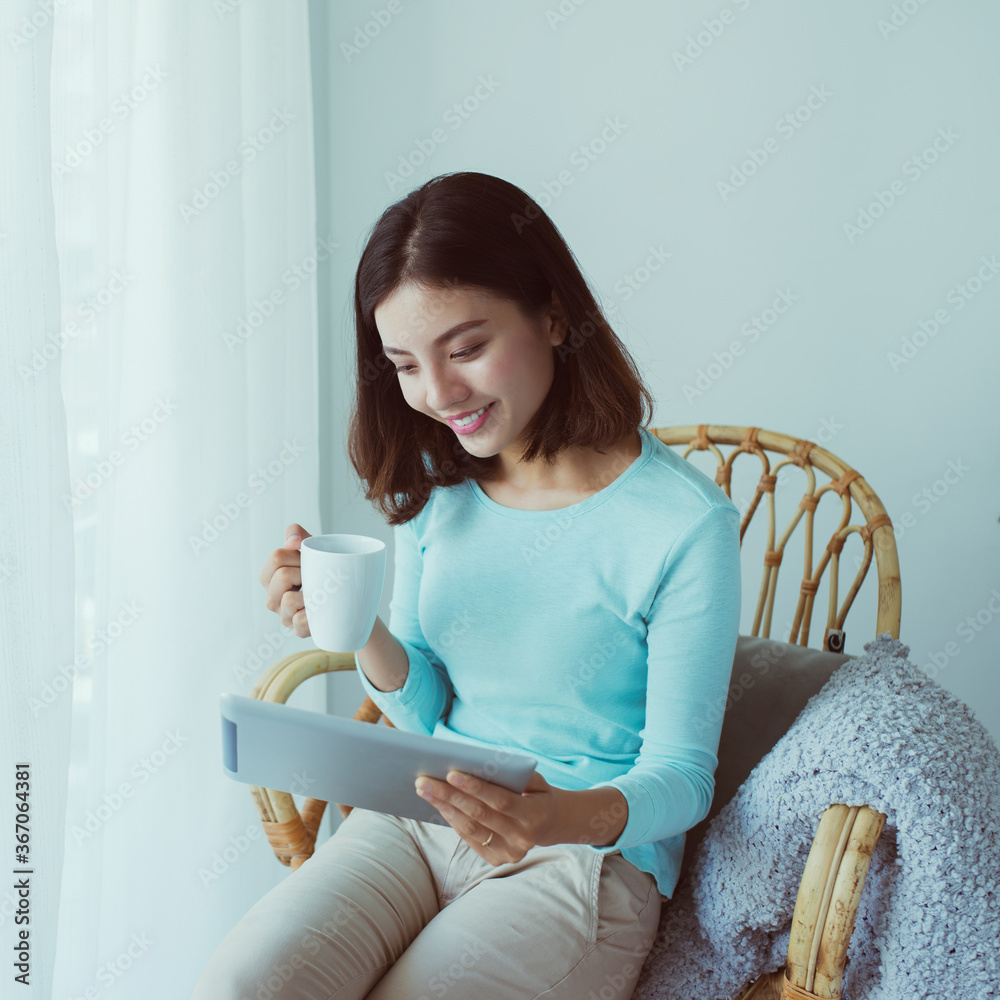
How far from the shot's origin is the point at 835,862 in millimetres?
752

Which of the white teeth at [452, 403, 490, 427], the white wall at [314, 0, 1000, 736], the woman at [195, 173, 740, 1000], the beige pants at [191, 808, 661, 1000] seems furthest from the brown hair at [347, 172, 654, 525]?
the white wall at [314, 0, 1000, 736]

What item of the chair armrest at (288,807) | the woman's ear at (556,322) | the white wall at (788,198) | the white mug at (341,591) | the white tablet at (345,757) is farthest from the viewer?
the white wall at (788,198)

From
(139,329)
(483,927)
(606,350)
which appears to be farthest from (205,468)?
(483,927)

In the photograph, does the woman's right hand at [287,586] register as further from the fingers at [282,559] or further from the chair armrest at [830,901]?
the chair armrest at [830,901]

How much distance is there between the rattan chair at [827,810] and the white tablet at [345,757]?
0.91 feet

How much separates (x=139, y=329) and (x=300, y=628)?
0.50 metres

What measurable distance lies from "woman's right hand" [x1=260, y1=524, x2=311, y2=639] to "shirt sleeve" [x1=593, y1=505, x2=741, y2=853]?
384 millimetres

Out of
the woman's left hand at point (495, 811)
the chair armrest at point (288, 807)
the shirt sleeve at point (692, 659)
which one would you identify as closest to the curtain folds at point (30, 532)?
the chair armrest at point (288, 807)

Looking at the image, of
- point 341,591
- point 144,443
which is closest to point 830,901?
point 341,591

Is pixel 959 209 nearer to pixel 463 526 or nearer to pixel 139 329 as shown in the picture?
pixel 463 526

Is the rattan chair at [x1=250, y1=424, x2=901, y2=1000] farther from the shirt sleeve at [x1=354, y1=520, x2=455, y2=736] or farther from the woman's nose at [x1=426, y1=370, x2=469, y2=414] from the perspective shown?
the woman's nose at [x1=426, y1=370, x2=469, y2=414]

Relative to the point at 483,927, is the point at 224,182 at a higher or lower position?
higher

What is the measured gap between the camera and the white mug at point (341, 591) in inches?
31.7

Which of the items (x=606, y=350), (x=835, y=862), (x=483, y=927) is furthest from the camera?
(x=606, y=350)
